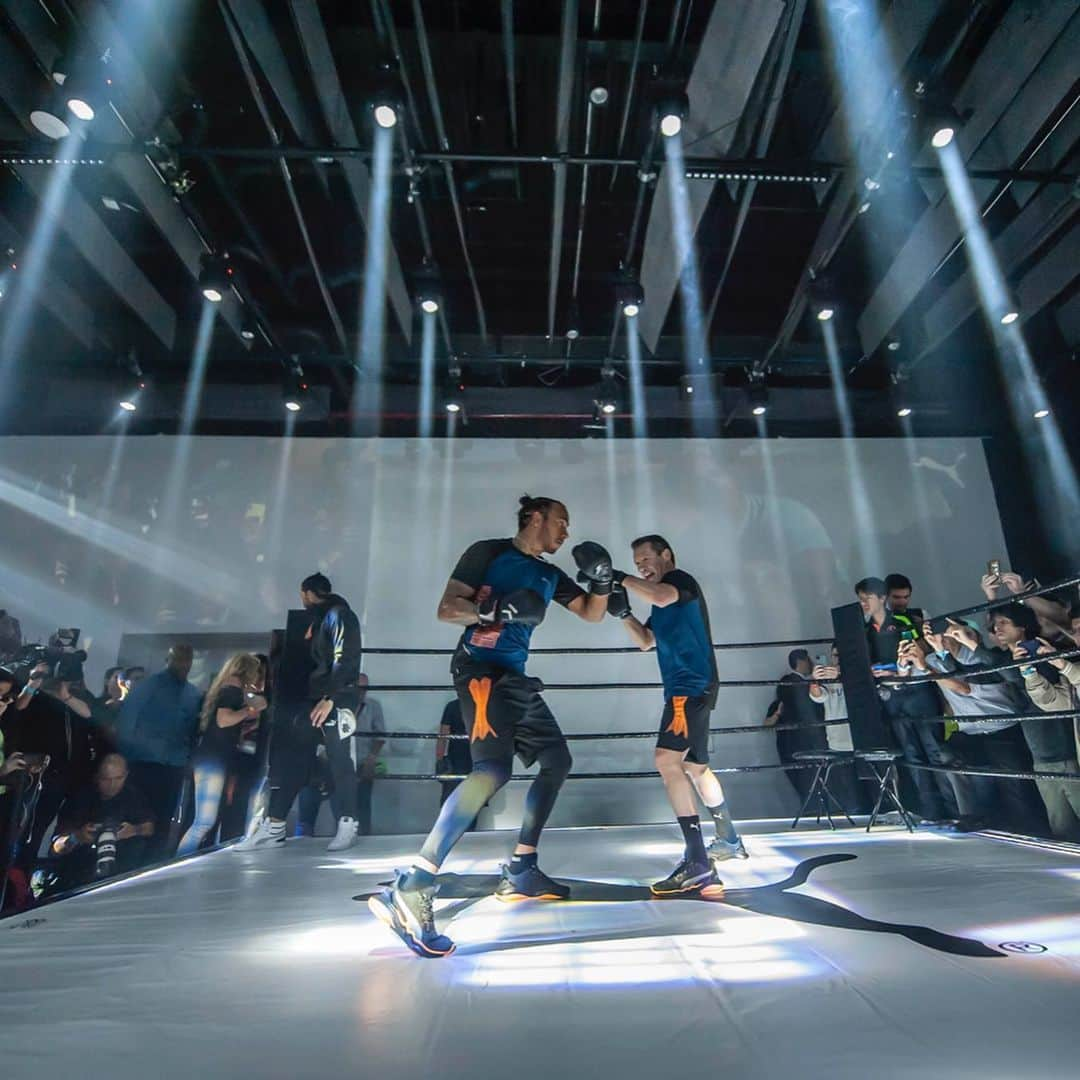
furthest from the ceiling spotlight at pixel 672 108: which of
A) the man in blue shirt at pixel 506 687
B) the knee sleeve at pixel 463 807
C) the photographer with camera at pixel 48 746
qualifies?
the photographer with camera at pixel 48 746

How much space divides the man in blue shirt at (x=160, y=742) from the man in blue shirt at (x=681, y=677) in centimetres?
228

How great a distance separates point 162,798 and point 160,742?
0.26 meters

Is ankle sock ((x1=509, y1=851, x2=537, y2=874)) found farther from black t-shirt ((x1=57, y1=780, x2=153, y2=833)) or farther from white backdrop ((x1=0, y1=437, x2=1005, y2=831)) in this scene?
white backdrop ((x1=0, y1=437, x2=1005, y2=831))

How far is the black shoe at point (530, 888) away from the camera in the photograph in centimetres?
169

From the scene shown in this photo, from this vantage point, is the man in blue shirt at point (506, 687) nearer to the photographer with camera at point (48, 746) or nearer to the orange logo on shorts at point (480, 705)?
the orange logo on shorts at point (480, 705)

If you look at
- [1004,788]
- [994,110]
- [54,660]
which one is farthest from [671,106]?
[54,660]

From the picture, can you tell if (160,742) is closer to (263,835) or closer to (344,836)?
(263,835)

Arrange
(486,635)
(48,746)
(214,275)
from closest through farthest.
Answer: (486,635) → (48,746) → (214,275)

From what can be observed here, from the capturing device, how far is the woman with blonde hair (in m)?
2.82

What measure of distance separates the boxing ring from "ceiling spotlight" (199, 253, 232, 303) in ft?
10.8

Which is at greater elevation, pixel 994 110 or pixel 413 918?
pixel 994 110

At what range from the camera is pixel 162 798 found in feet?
9.92

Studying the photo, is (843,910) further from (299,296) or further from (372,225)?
(299,296)

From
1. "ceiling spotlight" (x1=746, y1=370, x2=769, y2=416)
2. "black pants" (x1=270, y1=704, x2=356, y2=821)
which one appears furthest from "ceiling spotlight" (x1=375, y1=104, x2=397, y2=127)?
"ceiling spotlight" (x1=746, y1=370, x2=769, y2=416)
